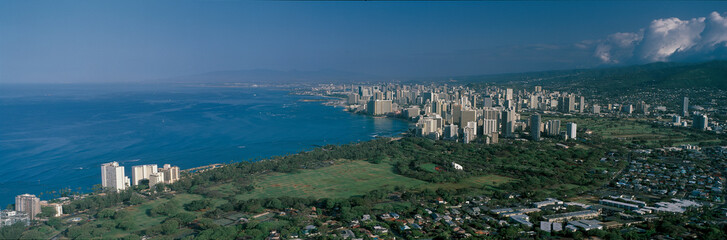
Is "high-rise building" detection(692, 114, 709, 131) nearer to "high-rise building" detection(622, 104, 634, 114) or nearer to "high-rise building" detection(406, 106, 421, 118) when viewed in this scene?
"high-rise building" detection(622, 104, 634, 114)

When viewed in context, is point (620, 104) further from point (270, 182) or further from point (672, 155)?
point (270, 182)

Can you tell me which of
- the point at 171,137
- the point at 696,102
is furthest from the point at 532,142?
the point at 696,102

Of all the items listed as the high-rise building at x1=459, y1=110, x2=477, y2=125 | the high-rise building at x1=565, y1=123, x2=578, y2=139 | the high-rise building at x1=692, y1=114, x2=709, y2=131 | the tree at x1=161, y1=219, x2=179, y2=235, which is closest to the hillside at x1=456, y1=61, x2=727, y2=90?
the high-rise building at x1=692, y1=114, x2=709, y2=131

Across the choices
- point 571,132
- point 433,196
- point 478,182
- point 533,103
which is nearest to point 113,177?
point 433,196

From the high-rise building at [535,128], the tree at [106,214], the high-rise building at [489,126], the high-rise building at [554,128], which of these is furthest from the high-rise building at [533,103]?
the tree at [106,214]

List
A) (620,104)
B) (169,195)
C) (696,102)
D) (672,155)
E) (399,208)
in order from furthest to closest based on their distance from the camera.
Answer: (620,104), (696,102), (672,155), (169,195), (399,208)

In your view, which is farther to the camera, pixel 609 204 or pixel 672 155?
pixel 672 155

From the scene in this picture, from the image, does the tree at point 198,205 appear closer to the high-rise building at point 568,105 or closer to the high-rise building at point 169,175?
the high-rise building at point 169,175
